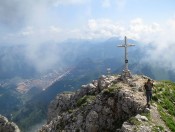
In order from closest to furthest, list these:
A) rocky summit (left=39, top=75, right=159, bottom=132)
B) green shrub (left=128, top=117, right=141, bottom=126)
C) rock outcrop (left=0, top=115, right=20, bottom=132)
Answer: green shrub (left=128, top=117, right=141, bottom=126), rocky summit (left=39, top=75, right=159, bottom=132), rock outcrop (left=0, top=115, right=20, bottom=132)

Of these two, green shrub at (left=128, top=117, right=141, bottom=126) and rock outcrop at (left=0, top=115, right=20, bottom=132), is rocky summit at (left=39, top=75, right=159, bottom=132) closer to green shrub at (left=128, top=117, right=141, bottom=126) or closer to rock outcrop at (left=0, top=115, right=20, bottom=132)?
green shrub at (left=128, top=117, right=141, bottom=126)

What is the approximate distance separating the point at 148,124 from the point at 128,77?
58.5ft

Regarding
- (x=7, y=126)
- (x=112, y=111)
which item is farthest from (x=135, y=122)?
(x=7, y=126)

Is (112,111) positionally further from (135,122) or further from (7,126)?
(7,126)

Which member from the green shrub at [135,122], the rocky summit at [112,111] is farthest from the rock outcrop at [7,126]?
the green shrub at [135,122]

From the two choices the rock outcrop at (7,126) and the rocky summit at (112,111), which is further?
the rock outcrop at (7,126)

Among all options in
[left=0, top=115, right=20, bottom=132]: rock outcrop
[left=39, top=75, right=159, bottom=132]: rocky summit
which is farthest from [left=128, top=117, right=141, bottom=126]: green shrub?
[left=0, top=115, right=20, bottom=132]: rock outcrop

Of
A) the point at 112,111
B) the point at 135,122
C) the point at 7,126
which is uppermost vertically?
the point at 135,122

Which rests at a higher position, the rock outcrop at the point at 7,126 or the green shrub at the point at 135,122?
the green shrub at the point at 135,122

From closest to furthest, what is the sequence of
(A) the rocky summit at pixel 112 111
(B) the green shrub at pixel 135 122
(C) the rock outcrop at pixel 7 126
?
1. (B) the green shrub at pixel 135 122
2. (A) the rocky summit at pixel 112 111
3. (C) the rock outcrop at pixel 7 126

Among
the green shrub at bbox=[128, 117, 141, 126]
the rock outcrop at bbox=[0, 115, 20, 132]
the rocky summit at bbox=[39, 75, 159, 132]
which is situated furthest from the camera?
the rock outcrop at bbox=[0, 115, 20, 132]

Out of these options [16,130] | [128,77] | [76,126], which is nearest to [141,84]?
[128,77]

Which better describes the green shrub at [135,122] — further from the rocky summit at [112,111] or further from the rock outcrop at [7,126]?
the rock outcrop at [7,126]

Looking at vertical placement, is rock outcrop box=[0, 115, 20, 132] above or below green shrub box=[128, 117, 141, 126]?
below
